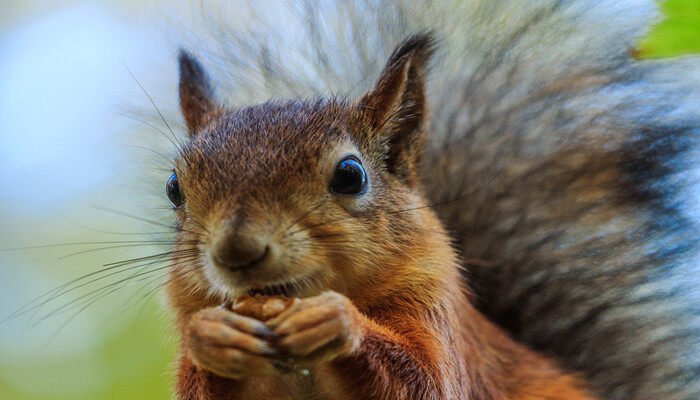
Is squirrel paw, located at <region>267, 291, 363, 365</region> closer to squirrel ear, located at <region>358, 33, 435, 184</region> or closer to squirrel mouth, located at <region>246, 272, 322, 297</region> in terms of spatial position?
squirrel mouth, located at <region>246, 272, 322, 297</region>

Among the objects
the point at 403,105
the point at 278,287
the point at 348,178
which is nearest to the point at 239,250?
the point at 278,287

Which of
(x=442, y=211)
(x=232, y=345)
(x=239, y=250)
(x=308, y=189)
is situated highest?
(x=442, y=211)

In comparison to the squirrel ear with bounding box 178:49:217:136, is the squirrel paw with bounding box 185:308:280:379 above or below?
below

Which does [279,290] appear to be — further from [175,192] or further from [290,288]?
[175,192]

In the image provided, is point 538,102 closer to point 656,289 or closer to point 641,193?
point 641,193

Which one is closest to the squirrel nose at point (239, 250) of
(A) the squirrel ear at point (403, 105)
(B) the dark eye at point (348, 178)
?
(B) the dark eye at point (348, 178)

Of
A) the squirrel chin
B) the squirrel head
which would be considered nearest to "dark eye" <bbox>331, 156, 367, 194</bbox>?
the squirrel head
